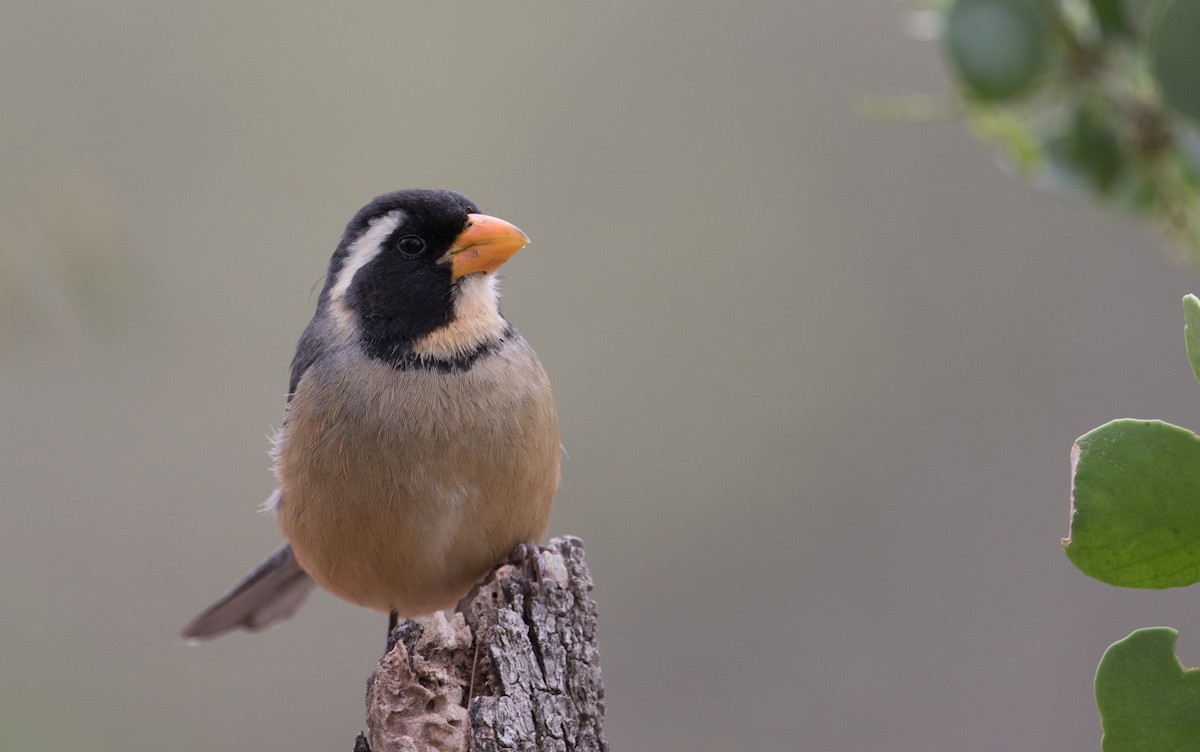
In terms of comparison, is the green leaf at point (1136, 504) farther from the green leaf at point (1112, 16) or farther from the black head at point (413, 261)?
the black head at point (413, 261)

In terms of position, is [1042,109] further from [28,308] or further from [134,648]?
[134,648]

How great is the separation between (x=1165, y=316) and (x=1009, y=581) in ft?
4.38

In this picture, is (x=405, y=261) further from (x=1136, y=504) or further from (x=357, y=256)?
(x=1136, y=504)

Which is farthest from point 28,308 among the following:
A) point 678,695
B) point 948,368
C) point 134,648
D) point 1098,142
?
point 948,368

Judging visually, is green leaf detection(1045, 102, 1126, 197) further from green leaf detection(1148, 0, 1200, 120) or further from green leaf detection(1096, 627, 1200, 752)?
green leaf detection(1096, 627, 1200, 752)

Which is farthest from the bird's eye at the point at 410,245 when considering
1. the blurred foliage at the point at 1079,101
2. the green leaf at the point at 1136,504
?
the green leaf at the point at 1136,504

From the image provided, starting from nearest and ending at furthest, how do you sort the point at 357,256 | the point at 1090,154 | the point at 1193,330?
1. the point at 1193,330
2. the point at 1090,154
3. the point at 357,256

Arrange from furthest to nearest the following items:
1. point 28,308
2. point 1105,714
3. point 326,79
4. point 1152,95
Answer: point 326,79 < point 1152,95 < point 28,308 < point 1105,714

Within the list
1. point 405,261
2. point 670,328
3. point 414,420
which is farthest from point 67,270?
point 670,328

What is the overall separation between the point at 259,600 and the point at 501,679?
1.94m

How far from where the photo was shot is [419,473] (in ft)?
8.78

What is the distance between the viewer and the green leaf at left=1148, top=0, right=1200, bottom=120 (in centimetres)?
123

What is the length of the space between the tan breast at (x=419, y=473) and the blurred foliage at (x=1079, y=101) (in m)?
1.21

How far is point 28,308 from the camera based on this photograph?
1724 mm
